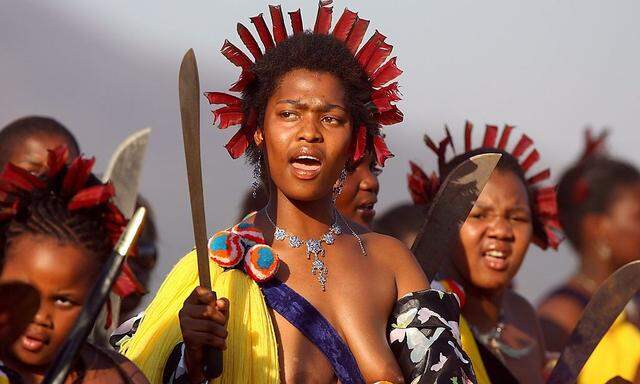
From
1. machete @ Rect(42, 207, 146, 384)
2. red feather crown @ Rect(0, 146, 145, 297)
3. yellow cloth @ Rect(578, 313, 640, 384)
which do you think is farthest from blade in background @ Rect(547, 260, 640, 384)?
machete @ Rect(42, 207, 146, 384)

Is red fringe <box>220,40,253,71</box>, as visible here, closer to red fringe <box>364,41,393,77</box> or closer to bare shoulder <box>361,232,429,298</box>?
red fringe <box>364,41,393,77</box>

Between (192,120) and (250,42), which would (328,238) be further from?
(192,120)

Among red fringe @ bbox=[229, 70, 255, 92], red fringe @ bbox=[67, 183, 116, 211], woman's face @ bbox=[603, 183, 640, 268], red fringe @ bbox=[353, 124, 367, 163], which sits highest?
red fringe @ bbox=[229, 70, 255, 92]

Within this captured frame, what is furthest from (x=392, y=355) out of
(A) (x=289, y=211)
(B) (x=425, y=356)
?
(A) (x=289, y=211)

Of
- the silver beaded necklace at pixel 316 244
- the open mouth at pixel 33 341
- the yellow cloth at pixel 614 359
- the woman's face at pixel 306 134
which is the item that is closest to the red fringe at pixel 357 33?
the woman's face at pixel 306 134

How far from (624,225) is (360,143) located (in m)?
4.35

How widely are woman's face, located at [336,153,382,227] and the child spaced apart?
198 cm

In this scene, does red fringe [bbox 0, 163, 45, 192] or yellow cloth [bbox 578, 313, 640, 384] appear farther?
yellow cloth [bbox 578, 313, 640, 384]

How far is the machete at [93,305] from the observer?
12.4 ft

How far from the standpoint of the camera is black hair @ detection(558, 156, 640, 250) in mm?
9203

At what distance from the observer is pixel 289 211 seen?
4.95 meters

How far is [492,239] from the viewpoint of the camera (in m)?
6.52

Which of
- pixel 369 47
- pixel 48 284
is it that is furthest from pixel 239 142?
pixel 48 284

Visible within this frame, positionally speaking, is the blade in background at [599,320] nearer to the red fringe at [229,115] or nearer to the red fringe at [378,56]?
the red fringe at [378,56]
